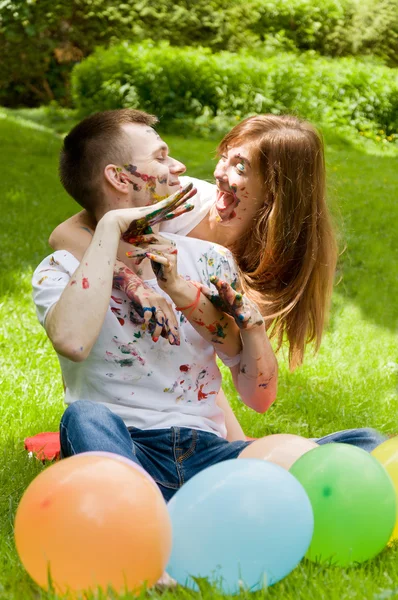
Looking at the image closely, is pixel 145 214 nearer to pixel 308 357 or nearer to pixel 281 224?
pixel 281 224

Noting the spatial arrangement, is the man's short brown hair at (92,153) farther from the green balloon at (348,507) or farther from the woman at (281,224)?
the green balloon at (348,507)

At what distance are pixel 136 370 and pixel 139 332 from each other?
0.44 feet

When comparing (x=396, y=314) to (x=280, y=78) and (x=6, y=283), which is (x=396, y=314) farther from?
(x=280, y=78)

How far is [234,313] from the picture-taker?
2727mm

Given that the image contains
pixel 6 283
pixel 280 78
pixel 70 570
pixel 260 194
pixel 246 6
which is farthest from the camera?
pixel 246 6

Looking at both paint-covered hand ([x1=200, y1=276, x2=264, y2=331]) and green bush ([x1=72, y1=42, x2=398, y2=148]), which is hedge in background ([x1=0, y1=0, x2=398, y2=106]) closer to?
green bush ([x1=72, y1=42, x2=398, y2=148])

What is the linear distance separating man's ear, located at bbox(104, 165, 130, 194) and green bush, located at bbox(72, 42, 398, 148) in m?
8.97

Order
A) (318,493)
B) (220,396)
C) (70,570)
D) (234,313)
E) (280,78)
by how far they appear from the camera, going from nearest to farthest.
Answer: (70,570), (318,493), (234,313), (220,396), (280,78)

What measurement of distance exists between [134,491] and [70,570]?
0.81 feet

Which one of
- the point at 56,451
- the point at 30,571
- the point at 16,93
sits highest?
the point at 30,571

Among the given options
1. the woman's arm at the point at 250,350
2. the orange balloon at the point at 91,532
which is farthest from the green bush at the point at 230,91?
the orange balloon at the point at 91,532

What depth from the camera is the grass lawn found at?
7.81ft

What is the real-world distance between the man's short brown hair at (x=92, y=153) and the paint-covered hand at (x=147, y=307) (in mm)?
318

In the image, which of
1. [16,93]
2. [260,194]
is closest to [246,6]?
[16,93]
